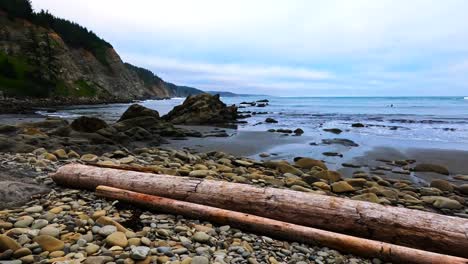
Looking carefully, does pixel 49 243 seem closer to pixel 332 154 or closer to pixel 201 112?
pixel 332 154

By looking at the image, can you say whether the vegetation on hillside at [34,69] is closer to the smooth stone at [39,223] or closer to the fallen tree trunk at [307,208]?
the fallen tree trunk at [307,208]

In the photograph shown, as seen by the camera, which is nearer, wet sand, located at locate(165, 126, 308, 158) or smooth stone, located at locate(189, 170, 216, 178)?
smooth stone, located at locate(189, 170, 216, 178)

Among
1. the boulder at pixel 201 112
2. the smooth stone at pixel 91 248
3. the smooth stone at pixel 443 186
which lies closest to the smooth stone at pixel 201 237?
the smooth stone at pixel 91 248

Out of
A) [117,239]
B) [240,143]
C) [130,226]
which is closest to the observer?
[117,239]

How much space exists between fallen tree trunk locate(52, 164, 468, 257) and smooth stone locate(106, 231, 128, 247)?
1545 mm

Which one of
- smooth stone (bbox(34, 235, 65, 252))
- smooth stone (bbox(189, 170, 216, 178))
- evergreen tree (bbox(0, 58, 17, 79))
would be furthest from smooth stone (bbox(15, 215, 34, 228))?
evergreen tree (bbox(0, 58, 17, 79))

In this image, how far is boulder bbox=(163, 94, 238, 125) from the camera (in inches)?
1141

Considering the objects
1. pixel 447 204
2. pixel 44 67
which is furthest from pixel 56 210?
pixel 44 67

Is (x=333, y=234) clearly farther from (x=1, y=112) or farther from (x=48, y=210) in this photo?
(x=1, y=112)

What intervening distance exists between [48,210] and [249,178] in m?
4.97

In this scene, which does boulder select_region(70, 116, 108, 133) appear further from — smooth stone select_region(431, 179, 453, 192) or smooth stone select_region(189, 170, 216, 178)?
smooth stone select_region(431, 179, 453, 192)

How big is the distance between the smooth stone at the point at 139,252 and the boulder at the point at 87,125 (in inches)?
516

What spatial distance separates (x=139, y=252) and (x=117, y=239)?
451 millimetres

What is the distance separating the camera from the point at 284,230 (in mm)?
4500
